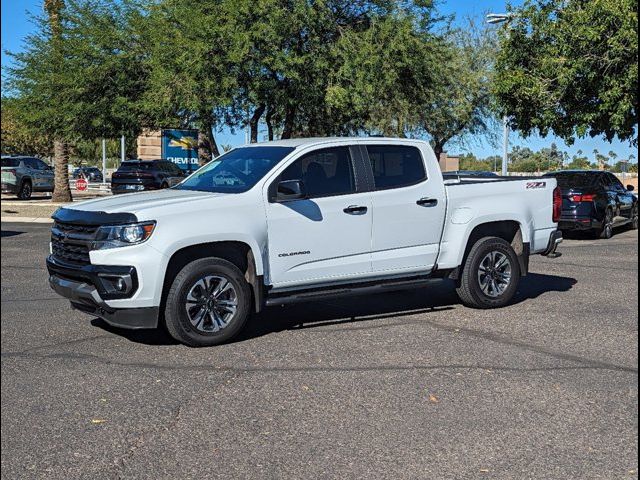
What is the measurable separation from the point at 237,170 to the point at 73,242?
1.84 metres

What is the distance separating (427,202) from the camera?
817cm

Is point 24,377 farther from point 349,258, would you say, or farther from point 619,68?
point 619,68

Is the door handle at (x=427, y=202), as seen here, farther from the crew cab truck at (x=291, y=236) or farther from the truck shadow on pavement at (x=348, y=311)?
the truck shadow on pavement at (x=348, y=311)

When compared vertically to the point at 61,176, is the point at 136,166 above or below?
above

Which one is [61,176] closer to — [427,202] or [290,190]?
[427,202]

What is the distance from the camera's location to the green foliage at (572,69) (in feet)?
51.8

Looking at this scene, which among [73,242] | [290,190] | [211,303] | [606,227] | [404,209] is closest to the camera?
[73,242]

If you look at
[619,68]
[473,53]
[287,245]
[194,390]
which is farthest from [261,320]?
[473,53]

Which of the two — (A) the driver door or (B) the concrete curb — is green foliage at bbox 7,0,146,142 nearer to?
(B) the concrete curb

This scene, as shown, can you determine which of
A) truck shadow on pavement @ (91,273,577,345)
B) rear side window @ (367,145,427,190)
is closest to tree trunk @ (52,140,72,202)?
truck shadow on pavement @ (91,273,577,345)

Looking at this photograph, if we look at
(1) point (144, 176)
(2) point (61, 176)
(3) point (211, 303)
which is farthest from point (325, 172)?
(2) point (61, 176)

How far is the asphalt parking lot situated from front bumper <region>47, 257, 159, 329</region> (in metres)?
0.30

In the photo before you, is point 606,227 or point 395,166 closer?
point 395,166

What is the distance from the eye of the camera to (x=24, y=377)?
574 centimetres
